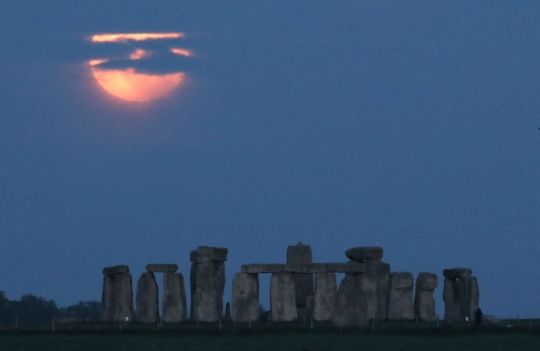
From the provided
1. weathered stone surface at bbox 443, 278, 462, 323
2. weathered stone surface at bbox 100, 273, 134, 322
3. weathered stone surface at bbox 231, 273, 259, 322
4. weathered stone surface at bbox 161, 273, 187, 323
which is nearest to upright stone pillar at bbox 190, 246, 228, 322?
weathered stone surface at bbox 161, 273, 187, 323

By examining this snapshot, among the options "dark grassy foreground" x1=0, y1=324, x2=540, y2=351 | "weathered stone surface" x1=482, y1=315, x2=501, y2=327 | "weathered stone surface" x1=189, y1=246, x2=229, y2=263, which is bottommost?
"dark grassy foreground" x1=0, y1=324, x2=540, y2=351

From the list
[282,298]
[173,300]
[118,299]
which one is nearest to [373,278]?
[282,298]

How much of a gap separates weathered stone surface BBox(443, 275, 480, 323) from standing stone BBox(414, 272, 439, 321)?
560 mm

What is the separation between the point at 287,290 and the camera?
39312 millimetres

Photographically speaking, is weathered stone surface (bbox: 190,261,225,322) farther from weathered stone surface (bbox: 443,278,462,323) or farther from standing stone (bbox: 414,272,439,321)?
weathered stone surface (bbox: 443,278,462,323)

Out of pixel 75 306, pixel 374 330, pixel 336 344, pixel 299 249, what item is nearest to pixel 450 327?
pixel 374 330

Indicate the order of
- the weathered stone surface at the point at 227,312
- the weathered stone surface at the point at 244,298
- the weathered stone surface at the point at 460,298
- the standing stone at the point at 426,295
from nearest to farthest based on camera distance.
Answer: the weathered stone surface at the point at 244,298
the weathered stone surface at the point at 460,298
the standing stone at the point at 426,295
the weathered stone surface at the point at 227,312

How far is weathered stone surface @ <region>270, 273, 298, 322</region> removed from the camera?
39.1m

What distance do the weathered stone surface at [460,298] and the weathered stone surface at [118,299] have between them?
34.5 feet

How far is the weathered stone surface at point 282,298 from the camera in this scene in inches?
1538

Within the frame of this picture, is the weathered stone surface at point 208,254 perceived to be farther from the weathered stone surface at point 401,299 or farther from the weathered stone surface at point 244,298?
the weathered stone surface at point 401,299

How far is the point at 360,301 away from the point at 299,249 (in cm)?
Result: 864

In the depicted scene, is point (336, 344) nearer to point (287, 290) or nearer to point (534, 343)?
point (534, 343)

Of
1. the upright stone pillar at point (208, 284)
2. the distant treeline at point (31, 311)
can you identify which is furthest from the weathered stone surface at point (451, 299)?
the distant treeline at point (31, 311)
